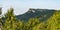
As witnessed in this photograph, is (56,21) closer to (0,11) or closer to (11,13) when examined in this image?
(11,13)

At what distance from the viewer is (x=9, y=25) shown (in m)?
44.5

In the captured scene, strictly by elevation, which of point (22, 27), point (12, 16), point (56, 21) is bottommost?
point (22, 27)

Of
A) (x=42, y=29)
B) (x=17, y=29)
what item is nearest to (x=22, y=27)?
(x=17, y=29)

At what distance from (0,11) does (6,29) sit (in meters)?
7.42

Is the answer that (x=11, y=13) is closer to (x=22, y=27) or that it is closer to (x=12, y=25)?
(x=12, y=25)

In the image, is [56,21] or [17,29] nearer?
[56,21]

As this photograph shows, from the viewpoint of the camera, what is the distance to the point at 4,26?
46.4m

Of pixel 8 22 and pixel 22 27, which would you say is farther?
pixel 22 27

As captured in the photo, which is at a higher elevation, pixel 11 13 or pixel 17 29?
pixel 11 13

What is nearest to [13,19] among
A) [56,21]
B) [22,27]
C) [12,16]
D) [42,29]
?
[12,16]

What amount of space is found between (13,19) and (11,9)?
5.94 ft

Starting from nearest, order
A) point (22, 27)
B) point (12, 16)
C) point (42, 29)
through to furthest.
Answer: point (42, 29), point (12, 16), point (22, 27)

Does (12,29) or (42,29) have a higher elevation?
(42,29)

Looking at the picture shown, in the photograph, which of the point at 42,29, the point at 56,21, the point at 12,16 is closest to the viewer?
the point at 56,21
